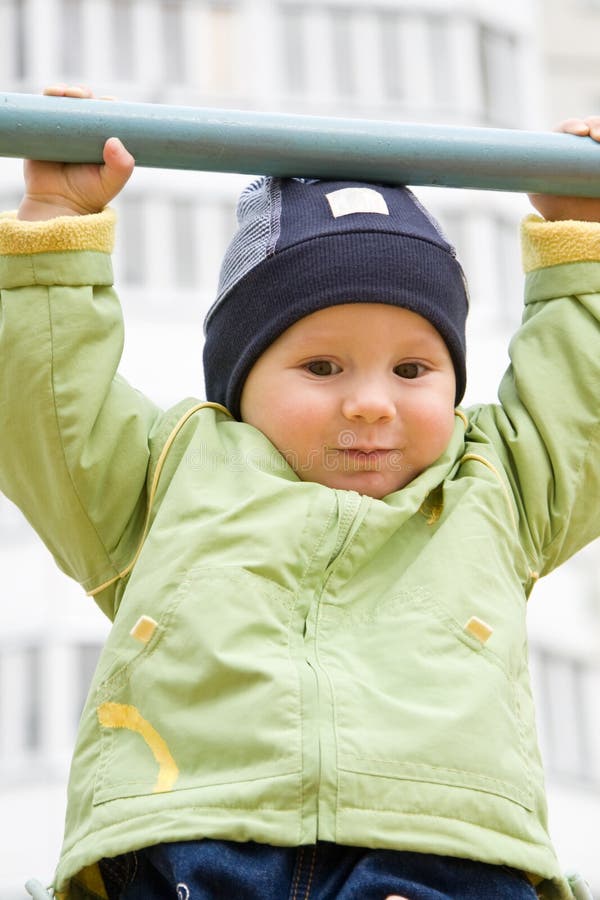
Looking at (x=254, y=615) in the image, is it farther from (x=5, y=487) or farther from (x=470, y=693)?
(x=5, y=487)

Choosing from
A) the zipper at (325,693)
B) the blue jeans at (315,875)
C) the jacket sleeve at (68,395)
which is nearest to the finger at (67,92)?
the jacket sleeve at (68,395)

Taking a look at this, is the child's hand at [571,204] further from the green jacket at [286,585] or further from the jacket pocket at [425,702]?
the jacket pocket at [425,702]

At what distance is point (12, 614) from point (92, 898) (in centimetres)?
1267

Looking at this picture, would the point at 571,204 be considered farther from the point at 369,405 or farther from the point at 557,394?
the point at 369,405

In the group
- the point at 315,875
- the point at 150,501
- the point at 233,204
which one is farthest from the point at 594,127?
the point at 233,204

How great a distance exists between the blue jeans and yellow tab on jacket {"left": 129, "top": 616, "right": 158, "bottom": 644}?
19 centimetres

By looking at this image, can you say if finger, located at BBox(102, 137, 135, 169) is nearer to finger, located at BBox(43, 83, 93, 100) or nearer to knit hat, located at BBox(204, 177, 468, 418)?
finger, located at BBox(43, 83, 93, 100)

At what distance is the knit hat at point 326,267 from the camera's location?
1709 mm

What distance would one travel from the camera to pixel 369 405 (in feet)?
5.34

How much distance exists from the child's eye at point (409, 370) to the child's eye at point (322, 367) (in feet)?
0.23

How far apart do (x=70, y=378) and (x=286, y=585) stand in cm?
30

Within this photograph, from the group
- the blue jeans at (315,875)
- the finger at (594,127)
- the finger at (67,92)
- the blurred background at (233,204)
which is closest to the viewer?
the blue jeans at (315,875)

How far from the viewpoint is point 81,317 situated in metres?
1.64

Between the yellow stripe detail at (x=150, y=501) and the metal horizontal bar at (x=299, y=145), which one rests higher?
the metal horizontal bar at (x=299, y=145)
